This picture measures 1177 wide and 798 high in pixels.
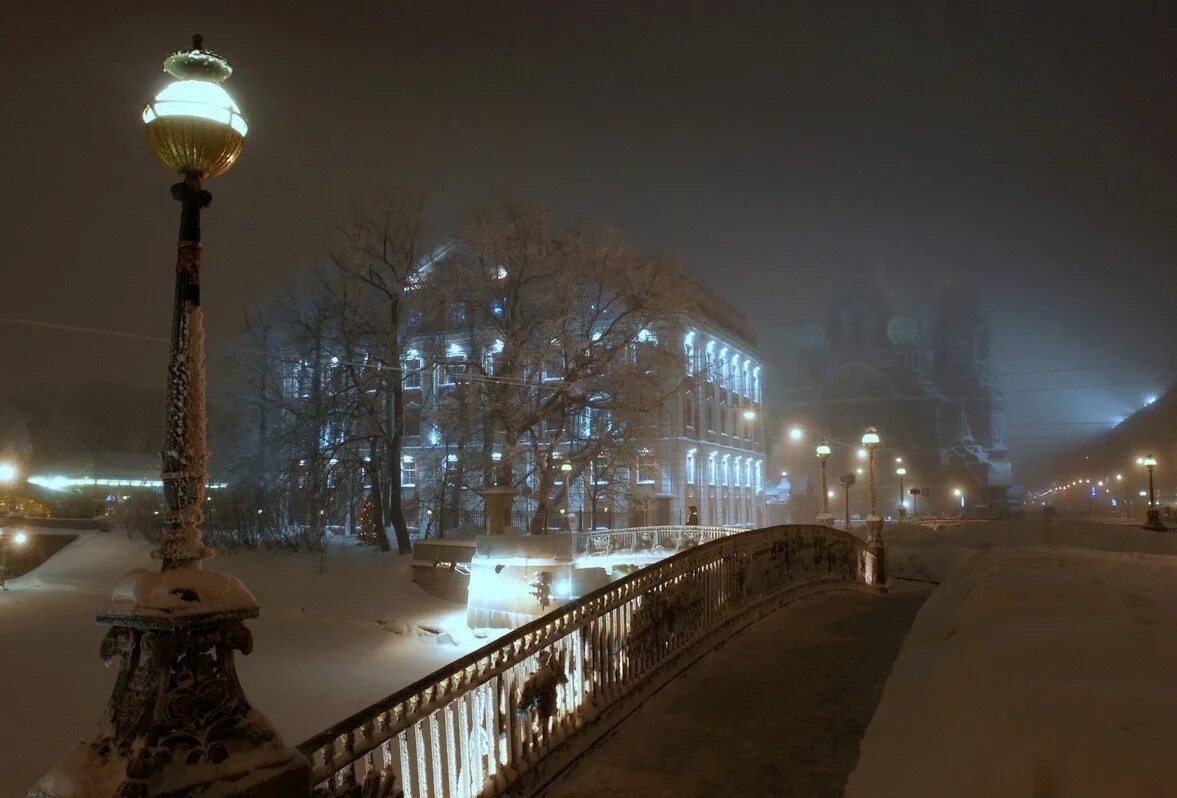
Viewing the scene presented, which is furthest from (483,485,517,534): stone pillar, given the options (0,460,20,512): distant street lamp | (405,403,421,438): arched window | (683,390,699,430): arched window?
(683,390,699,430): arched window

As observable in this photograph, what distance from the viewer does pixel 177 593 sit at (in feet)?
12.5

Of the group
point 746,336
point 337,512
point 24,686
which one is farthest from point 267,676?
point 746,336

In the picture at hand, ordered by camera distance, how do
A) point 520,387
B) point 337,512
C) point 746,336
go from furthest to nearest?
1. point 746,336
2. point 337,512
3. point 520,387

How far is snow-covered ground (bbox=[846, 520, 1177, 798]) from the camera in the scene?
13.4ft

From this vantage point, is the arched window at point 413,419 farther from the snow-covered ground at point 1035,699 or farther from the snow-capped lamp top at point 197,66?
the snow-capped lamp top at point 197,66

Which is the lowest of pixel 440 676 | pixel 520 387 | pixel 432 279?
pixel 440 676

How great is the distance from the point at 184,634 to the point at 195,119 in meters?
2.47

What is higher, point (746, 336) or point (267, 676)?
point (746, 336)

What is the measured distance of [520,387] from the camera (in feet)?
115

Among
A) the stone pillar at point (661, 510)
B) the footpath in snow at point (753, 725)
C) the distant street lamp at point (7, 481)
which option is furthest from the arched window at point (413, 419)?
the footpath in snow at point (753, 725)

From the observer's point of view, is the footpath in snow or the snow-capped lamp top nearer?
the snow-capped lamp top

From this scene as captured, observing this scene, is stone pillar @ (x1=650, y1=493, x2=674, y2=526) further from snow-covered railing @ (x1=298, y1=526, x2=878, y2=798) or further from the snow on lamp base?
the snow on lamp base

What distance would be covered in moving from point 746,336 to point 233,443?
4100cm

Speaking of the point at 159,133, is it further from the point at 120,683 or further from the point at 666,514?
the point at 666,514
